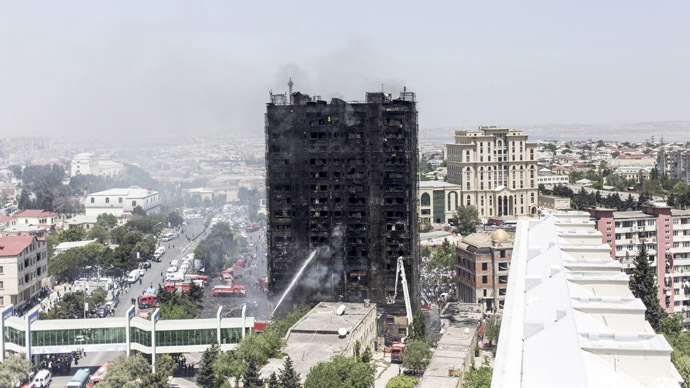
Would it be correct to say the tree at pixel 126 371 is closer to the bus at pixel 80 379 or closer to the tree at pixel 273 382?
the bus at pixel 80 379

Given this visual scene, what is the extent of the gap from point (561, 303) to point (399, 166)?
1471 cm

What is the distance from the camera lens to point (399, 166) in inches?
1180

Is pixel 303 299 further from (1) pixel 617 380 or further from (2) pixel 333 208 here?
(1) pixel 617 380

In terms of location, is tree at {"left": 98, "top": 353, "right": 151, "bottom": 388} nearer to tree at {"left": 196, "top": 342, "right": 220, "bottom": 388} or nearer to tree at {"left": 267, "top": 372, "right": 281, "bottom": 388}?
tree at {"left": 196, "top": 342, "right": 220, "bottom": 388}

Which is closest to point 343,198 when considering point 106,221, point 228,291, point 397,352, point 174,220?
point 397,352

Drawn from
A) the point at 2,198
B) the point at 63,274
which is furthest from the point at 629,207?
the point at 2,198

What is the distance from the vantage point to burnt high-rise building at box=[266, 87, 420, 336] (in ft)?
98.4

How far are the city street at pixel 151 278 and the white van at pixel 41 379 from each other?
244 millimetres

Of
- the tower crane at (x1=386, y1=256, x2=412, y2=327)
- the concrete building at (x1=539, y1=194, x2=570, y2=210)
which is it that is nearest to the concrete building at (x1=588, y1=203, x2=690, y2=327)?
the tower crane at (x1=386, y1=256, x2=412, y2=327)

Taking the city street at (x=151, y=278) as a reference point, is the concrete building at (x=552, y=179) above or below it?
above

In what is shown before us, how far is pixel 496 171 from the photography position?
63250 mm

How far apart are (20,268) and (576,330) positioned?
90.2 feet

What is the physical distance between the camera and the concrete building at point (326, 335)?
74.1 feet

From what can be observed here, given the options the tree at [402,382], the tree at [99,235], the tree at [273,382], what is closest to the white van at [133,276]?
the tree at [99,235]
